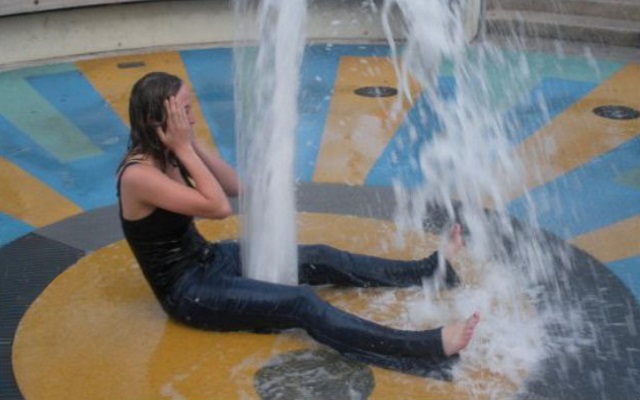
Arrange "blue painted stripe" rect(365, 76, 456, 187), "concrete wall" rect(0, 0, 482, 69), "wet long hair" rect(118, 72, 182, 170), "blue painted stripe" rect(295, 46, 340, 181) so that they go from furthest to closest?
"concrete wall" rect(0, 0, 482, 69)
"blue painted stripe" rect(295, 46, 340, 181)
"blue painted stripe" rect(365, 76, 456, 187)
"wet long hair" rect(118, 72, 182, 170)

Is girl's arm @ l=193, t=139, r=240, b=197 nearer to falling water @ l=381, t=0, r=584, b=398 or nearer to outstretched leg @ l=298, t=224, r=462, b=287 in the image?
outstretched leg @ l=298, t=224, r=462, b=287

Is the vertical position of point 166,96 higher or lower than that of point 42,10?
higher

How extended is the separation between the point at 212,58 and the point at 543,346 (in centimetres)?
513

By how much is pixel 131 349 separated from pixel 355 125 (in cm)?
301

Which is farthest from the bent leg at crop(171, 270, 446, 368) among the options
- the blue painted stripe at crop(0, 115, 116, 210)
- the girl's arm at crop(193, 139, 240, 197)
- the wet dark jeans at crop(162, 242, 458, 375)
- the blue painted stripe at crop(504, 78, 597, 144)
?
the blue painted stripe at crop(504, 78, 597, 144)

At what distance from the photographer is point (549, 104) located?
6023 mm

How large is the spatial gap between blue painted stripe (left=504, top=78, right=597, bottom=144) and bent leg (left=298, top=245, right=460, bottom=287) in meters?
2.16

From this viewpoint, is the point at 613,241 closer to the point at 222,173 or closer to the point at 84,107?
the point at 222,173

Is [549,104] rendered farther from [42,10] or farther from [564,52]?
[42,10]

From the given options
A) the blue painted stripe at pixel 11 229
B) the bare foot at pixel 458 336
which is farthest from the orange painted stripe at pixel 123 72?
the bare foot at pixel 458 336

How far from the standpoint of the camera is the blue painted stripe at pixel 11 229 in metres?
4.05

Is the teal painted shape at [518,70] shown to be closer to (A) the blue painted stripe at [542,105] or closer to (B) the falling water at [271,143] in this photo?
(A) the blue painted stripe at [542,105]

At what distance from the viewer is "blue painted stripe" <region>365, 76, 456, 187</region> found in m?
4.82

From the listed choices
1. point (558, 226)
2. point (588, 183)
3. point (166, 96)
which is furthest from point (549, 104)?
point (166, 96)
